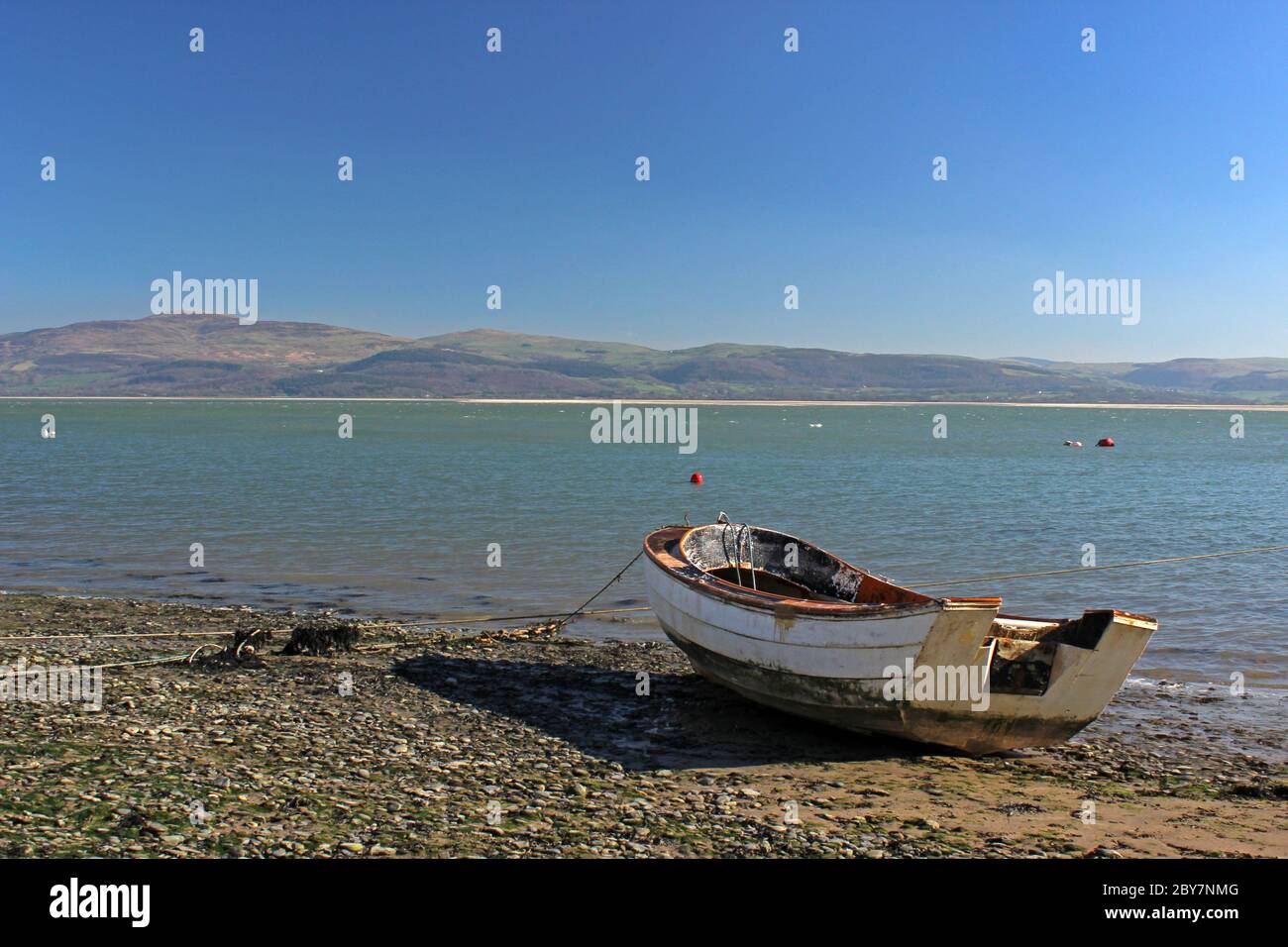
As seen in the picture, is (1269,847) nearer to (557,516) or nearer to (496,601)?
(496,601)

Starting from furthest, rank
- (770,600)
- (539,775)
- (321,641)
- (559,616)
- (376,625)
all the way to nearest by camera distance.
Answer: (559,616) → (376,625) → (321,641) → (770,600) → (539,775)

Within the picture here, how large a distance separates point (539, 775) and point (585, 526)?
24684 millimetres

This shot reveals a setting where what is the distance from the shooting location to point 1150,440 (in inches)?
4936

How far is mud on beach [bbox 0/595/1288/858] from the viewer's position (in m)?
8.88

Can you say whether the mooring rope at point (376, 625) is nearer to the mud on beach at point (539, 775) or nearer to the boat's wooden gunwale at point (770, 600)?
the mud on beach at point (539, 775)

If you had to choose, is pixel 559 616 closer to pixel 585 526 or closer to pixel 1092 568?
pixel 585 526

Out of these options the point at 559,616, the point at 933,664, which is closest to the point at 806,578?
the point at 933,664

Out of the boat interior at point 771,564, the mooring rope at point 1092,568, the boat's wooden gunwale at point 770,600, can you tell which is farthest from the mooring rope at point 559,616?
the boat interior at point 771,564

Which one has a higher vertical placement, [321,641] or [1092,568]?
[321,641]

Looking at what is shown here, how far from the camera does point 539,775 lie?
1084 centimetres

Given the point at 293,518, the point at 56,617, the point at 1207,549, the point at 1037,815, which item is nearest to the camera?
the point at 1037,815
